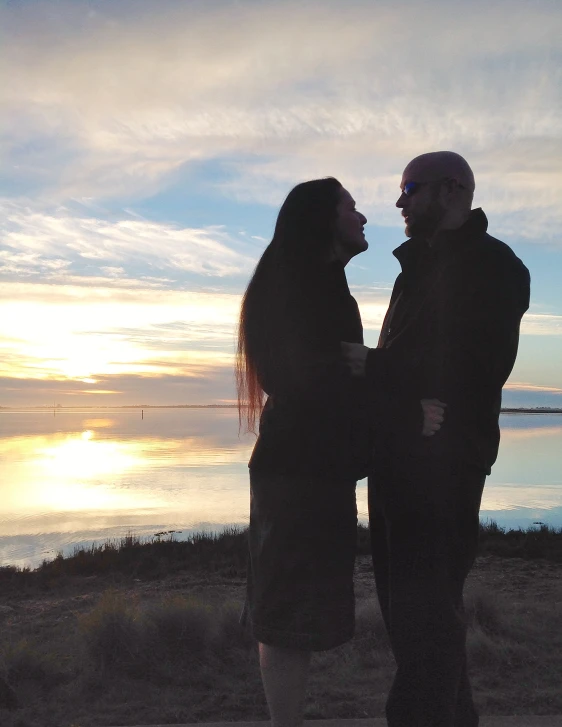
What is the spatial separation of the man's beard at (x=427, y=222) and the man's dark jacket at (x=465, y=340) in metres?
0.14

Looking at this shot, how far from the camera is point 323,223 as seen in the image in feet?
7.20

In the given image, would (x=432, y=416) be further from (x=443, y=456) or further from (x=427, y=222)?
(x=427, y=222)

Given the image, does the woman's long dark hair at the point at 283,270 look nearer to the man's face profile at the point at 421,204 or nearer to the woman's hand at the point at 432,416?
the man's face profile at the point at 421,204

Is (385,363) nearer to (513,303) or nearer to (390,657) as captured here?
(513,303)

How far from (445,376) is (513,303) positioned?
12.6 inches

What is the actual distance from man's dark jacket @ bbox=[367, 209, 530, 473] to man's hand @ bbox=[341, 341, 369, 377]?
1.1 inches

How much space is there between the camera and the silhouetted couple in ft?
6.66

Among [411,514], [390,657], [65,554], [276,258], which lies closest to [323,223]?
[276,258]

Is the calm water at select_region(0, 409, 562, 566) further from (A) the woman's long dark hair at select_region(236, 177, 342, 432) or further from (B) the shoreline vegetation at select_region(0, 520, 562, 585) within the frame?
(A) the woman's long dark hair at select_region(236, 177, 342, 432)

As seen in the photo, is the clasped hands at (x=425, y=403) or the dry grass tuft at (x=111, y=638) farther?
the dry grass tuft at (x=111, y=638)

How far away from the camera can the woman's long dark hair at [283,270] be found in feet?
6.96

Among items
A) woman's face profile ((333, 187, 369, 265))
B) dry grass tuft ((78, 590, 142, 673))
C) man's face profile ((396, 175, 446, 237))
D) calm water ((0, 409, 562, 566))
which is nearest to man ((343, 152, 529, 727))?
man's face profile ((396, 175, 446, 237))

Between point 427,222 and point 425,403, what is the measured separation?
0.64 meters

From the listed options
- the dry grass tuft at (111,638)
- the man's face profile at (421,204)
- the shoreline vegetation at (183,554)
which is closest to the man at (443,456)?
the man's face profile at (421,204)
